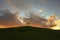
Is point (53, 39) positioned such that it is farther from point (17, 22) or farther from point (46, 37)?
point (17, 22)

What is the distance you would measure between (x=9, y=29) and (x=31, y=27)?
0.52 meters

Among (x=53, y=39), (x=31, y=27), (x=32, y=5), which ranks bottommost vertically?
(x=53, y=39)

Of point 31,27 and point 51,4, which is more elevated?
point 51,4

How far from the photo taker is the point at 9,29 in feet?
15.4

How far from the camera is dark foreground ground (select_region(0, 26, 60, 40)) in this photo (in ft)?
15.3

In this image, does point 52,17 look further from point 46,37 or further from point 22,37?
point 22,37

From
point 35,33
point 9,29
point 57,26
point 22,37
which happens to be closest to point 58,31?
point 57,26

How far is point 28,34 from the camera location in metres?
4.72

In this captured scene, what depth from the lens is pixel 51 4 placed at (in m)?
4.78

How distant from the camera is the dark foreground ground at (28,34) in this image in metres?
4.65

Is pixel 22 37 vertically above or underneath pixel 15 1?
underneath

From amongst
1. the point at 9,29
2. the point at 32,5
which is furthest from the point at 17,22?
the point at 32,5

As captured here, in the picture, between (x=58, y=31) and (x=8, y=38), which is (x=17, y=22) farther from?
(x=58, y=31)

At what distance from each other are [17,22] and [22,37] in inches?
14.6
